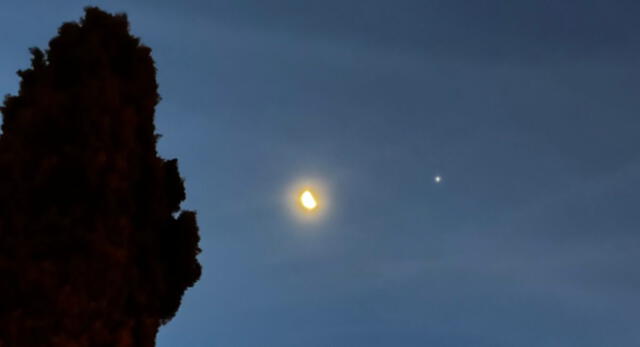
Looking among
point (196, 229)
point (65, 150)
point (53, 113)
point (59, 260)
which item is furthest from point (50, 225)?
point (196, 229)

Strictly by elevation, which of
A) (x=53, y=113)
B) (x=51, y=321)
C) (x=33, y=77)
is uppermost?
(x=33, y=77)

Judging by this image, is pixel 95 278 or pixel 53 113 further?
pixel 53 113

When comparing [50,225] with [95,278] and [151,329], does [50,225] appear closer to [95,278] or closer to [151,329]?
[95,278]

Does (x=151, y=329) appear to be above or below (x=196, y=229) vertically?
below

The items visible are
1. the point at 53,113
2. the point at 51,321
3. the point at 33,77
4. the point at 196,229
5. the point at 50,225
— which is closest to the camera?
the point at 51,321

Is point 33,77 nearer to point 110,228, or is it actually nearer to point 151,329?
point 110,228

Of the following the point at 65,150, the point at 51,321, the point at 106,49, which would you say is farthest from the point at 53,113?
the point at 51,321

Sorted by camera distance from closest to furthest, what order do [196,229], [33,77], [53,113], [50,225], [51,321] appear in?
[51,321] < [50,225] < [53,113] < [33,77] < [196,229]
